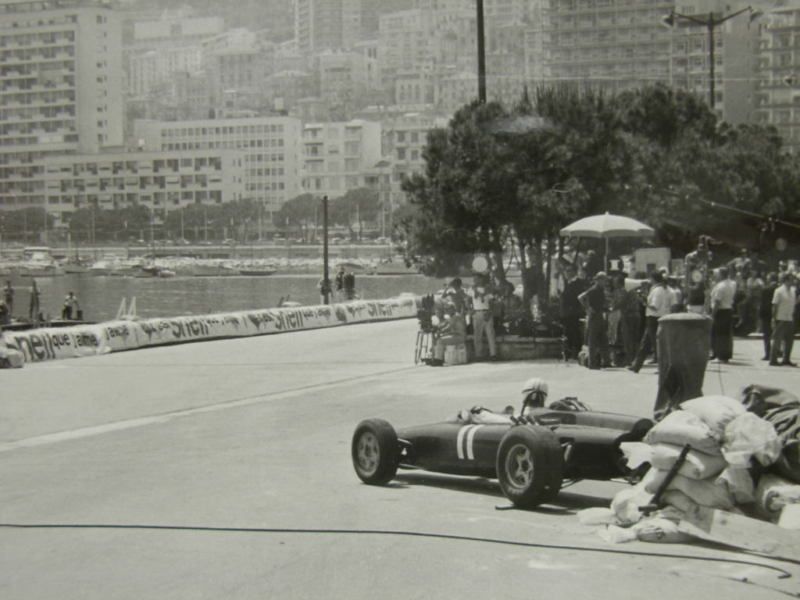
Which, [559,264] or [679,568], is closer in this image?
[679,568]

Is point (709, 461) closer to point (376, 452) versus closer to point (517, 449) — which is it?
point (517, 449)

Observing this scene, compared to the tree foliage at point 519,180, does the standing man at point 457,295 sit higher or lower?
lower

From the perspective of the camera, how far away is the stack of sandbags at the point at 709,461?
9.00 meters

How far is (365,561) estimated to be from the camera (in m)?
8.51

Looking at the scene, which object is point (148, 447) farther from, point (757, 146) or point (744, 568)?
point (757, 146)

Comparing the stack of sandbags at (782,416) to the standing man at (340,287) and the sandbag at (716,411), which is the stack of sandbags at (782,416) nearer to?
the sandbag at (716,411)

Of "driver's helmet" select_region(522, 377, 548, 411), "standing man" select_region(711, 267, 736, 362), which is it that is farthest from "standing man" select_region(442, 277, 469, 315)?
"driver's helmet" select_region(522, 377, 548, 411)

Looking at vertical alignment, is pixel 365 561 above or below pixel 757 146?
below

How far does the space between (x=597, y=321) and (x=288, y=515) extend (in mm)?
13749

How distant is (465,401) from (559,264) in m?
11.2

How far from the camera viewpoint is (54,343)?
98.7 ft

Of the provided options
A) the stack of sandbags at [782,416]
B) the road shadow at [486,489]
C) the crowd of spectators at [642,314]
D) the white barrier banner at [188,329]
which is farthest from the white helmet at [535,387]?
the white barrier banner at [188,329]

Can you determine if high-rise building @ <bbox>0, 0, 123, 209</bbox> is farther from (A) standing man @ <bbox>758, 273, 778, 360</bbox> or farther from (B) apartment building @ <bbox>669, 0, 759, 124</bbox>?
(A) standing man @ <bbox>758, 273, 778, 360</bbox>

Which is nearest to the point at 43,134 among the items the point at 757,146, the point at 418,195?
the point at 757,146
